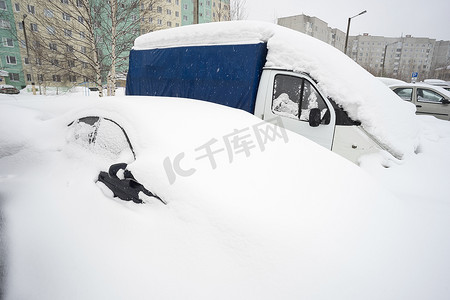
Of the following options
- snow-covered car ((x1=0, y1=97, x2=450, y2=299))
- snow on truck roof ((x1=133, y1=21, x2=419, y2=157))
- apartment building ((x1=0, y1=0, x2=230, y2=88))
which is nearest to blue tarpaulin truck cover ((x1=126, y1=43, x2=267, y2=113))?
snow on truck roof ((x1=133, y1=21, x2=419, y2=157))

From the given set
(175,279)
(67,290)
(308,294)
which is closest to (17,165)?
(67,290)

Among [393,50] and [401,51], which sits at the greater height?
[393,50]

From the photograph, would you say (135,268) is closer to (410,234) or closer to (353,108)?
(410,234)

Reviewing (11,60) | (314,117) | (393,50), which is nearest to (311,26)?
(393,50)

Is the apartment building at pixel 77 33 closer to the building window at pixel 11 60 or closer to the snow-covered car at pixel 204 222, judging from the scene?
the snow-covered car at pixel 204 222

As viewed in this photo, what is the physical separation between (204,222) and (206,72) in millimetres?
3545

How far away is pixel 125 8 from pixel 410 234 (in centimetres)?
1322

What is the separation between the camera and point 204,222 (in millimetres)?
1430

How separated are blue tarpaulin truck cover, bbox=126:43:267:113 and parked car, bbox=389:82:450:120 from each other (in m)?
7.19

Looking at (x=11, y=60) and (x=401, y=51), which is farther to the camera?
(x=401, y=51)

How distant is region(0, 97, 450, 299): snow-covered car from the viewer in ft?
4.32

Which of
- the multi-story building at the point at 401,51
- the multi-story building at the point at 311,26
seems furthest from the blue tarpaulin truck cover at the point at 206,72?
the multi-story building at the point at 401,51

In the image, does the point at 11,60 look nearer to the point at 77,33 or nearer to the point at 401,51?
the point at 77,33

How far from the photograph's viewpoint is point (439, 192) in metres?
2.51
